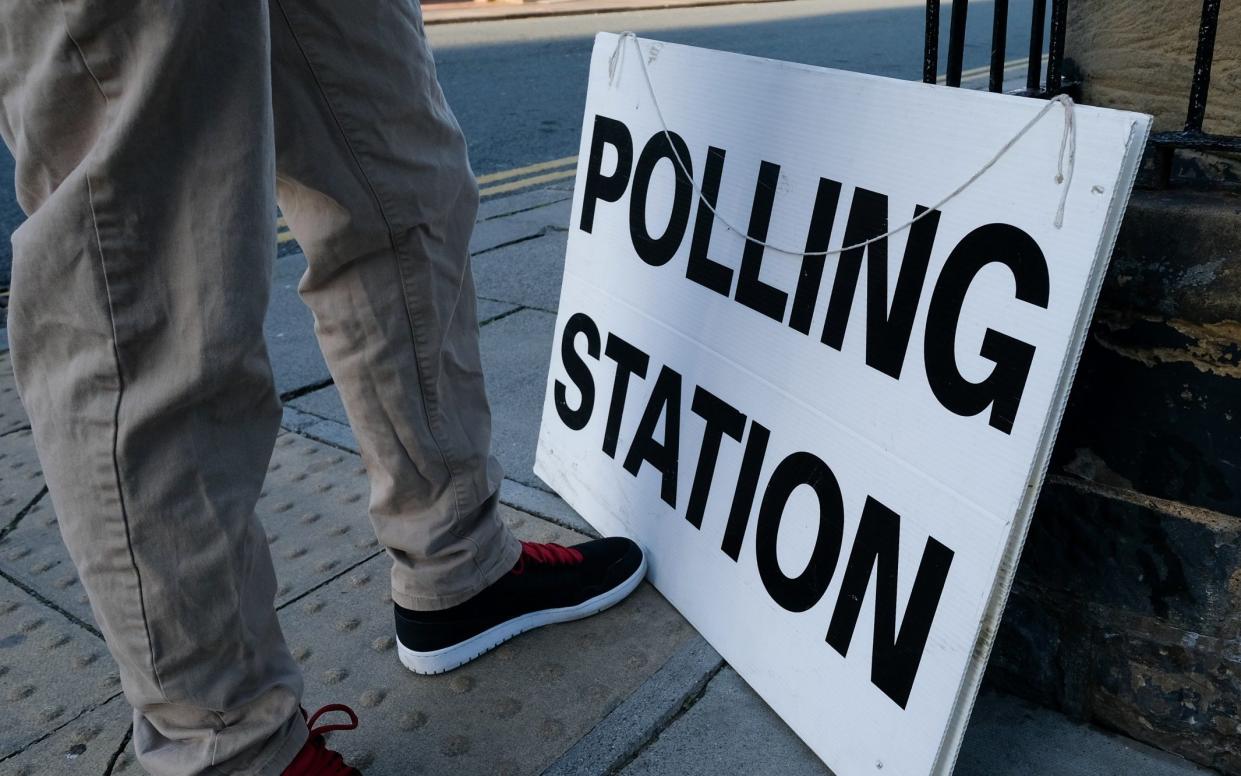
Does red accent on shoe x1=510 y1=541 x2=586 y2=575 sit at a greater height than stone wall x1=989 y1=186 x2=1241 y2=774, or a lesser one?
lesser

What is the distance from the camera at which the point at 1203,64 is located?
1572 mm

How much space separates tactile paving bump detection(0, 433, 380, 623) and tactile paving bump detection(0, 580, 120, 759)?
0.05 m

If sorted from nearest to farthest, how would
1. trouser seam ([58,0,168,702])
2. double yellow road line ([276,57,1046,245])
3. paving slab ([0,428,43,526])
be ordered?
trouser seam ([58,0,168,702])
paving slab ([0,428,43,526])
double yellow road line ([276,57,1046,245])

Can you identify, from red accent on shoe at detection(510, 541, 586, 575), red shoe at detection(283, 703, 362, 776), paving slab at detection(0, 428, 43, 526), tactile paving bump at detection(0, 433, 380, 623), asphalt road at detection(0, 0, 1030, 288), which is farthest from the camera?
asphalt road at detection(0, 0, 1030, 288)

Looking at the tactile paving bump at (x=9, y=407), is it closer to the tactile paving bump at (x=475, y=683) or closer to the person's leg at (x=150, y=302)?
the tactile paving bump at (x=475, y=683)

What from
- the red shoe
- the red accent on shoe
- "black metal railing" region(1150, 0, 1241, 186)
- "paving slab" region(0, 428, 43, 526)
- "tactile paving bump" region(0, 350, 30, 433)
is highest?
"black metal railing" region(1150, 0, 1241, 186)

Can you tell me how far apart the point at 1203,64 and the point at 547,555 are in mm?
1296

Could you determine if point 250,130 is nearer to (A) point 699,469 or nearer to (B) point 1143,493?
(A) point 699,469

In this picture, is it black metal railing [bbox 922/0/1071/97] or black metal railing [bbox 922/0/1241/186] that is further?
black metal railing [bbox 922/0/1071/97]

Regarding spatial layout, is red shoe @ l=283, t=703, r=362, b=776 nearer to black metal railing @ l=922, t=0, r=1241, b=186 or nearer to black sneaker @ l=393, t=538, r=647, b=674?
black sneaker @ l=393, t=538, r=647, b=674

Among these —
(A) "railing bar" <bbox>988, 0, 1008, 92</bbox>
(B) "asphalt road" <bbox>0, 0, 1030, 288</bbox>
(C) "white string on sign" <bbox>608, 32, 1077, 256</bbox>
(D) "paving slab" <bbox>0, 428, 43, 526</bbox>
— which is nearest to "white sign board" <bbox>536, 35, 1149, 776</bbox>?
(C) "white string on sign" <bbox>608, 32, 1077, 256</bbox>

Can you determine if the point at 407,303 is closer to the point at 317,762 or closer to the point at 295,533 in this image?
the point at 317,762

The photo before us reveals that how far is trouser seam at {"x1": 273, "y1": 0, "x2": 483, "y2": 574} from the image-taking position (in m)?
1.52

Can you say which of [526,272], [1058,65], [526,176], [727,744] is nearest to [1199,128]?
[1058,65]
